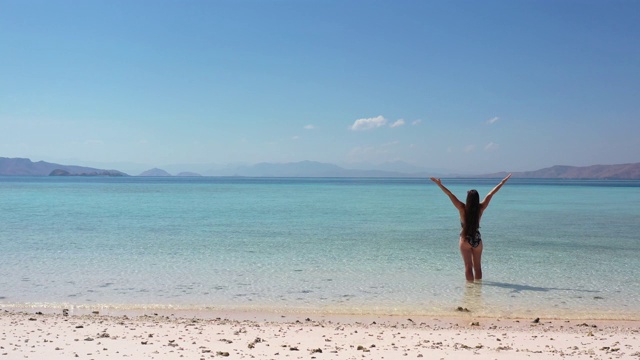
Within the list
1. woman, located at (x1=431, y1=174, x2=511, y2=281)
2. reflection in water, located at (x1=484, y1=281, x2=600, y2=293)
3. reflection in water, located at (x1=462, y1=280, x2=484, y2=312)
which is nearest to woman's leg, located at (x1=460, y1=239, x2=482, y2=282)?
woman, located at (x1=431, y1=174, x2=511, y2=281)

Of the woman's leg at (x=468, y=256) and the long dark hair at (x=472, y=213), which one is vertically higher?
the long dark hair at (x=472, y=213)

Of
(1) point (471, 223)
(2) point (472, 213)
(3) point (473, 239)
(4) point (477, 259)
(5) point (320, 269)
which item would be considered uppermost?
(2) point (472, 213)

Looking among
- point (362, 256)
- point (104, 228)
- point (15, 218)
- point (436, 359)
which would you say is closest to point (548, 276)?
point (362, 256)

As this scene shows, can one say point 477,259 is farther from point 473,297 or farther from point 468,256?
point 473,297

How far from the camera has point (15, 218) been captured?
80.7 feet

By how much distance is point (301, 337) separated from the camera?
6727 mm

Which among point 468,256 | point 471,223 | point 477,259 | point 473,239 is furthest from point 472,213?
point 477,259

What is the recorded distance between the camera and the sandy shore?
580cm

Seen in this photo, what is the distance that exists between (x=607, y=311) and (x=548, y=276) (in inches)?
107

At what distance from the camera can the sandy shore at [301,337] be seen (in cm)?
580

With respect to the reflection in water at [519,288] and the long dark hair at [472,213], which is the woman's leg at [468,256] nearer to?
the long dark hair at [472,213]

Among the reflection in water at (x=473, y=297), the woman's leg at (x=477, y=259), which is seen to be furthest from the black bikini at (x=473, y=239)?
the reflection in water at (x=473, y=297)

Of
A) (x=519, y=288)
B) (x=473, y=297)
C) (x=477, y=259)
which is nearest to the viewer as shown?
(x=473, y=297)

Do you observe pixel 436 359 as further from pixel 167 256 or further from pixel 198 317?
pixel 167 256
